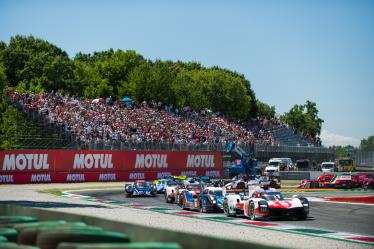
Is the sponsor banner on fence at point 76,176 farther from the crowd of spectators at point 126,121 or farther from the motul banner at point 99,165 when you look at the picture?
the crowd of spectators at point 126,121

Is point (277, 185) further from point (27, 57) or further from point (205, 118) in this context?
point (27, 57)

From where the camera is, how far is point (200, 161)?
5691 cm

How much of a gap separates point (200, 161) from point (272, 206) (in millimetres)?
35868

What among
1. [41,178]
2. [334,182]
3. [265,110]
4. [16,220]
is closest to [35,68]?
[41,178]

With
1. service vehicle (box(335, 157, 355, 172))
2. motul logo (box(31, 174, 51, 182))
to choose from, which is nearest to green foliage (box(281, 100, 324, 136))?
service vehicle (box(335, 157, 355, 172))

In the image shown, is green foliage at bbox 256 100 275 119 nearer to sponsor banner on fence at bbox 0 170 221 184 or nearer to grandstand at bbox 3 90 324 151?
grandstand at bbox 3 90 324 151

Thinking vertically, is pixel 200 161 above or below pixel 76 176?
above

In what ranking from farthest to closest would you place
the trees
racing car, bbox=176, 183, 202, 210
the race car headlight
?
the trees
racing car, bbox=176, 183, 202, 210
the race car headlight

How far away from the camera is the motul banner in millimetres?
45562

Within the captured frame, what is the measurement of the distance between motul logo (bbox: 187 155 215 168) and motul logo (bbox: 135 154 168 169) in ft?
8.81

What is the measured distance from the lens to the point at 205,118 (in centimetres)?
7038

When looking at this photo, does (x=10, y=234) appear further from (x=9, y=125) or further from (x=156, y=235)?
(x=9, y=125)

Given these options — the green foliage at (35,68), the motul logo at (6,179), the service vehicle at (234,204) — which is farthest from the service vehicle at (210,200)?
the green foliage at (35,68)

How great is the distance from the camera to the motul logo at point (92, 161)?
160ft
